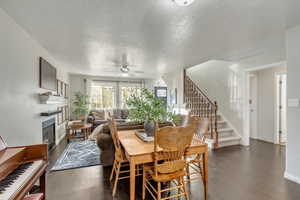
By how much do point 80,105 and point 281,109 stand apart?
701 centimetres

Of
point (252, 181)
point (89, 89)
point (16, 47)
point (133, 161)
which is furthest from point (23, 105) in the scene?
point (89, 89)

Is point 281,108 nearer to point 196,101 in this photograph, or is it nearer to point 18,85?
point 196,101

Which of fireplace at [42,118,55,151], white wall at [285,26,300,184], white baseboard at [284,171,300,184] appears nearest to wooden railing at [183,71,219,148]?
white wall at [285,26,300,184]

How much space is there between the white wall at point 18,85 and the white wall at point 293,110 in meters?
4.08

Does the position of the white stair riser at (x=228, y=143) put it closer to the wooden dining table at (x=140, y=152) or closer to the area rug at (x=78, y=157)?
the wooden dining table at (x=140, y=152)

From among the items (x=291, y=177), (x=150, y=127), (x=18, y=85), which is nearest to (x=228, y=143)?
(x=291, y=177)

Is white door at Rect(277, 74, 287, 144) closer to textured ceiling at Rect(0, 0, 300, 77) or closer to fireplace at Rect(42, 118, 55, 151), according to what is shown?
textured ceiling at Rect(0, 0, 300, 77)

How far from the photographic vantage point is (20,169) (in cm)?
125

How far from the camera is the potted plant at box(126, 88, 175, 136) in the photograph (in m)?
2.24

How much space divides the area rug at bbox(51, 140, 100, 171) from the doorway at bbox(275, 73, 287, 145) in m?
5.00

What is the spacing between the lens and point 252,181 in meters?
2.35

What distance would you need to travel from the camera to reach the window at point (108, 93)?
725cm

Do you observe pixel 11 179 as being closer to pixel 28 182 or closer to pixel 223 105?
pixel 28 182

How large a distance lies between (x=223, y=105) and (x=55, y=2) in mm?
5030
